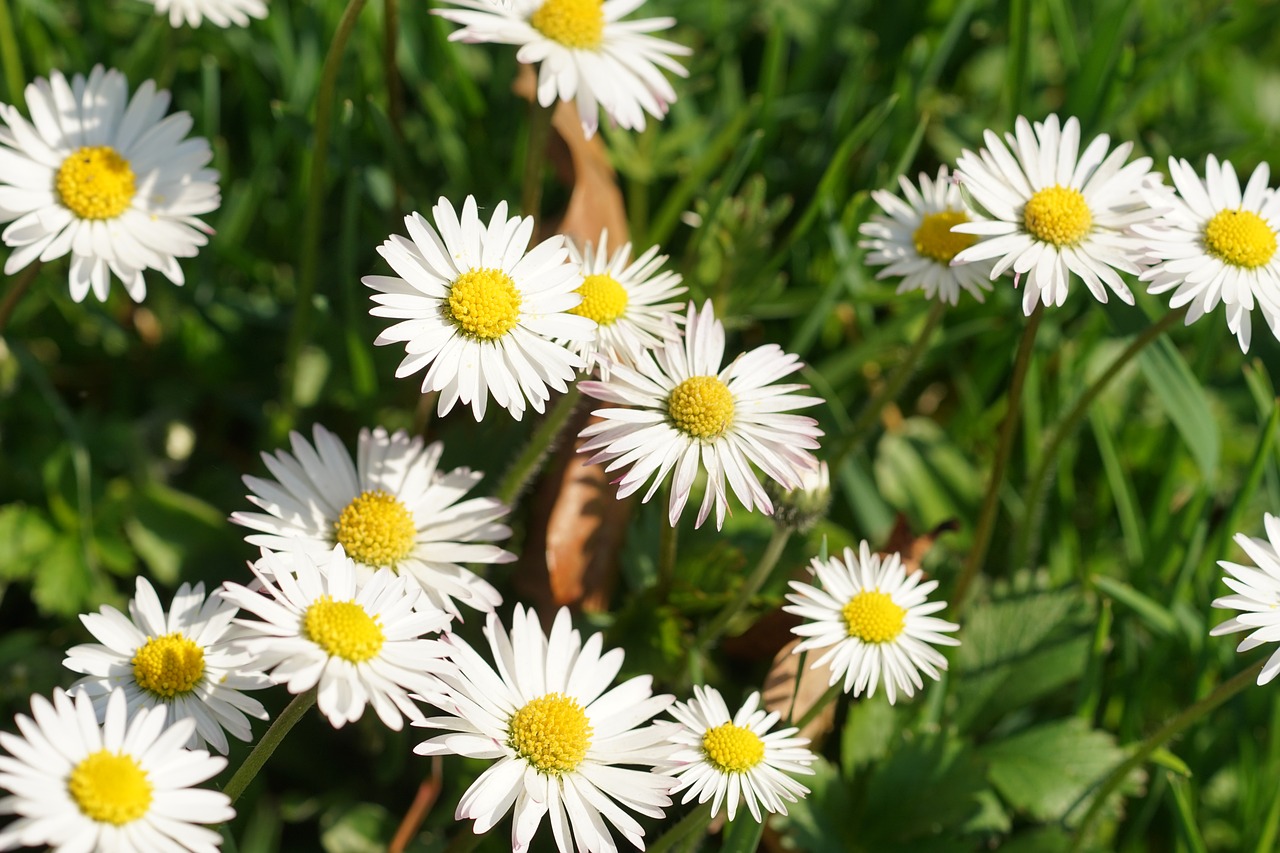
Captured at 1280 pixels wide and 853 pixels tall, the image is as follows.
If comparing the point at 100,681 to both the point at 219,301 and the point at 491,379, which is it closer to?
the point at 491,379

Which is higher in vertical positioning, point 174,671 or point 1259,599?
point 1259,599

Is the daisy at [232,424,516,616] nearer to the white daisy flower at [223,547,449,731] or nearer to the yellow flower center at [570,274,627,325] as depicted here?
the white daisy flower at [223,547,449,731]

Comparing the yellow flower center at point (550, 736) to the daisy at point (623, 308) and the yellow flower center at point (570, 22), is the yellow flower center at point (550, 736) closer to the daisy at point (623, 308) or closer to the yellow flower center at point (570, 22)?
the daisy at point (623, 308)

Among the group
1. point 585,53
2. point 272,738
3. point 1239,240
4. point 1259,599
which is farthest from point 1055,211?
point 272,738

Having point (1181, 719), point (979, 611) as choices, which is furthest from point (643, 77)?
point (1181, 719)

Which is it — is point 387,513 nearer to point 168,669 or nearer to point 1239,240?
point 168,669

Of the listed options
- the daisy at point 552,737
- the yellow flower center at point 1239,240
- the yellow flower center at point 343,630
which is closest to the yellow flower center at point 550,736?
the daisy at point 552,737
